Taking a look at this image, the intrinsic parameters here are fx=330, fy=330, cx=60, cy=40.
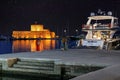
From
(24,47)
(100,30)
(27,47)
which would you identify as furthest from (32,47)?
(100,30)

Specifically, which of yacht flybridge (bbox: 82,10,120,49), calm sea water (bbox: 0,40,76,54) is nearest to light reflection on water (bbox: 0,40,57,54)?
calm sea water (bbox: 0,40,76,54)

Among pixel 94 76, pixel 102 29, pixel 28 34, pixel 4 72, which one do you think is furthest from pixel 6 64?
pixel 28 34

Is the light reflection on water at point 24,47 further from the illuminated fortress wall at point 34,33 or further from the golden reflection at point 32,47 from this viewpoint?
the illuminated fortress wall at point 34,33

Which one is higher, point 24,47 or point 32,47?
point 32,47

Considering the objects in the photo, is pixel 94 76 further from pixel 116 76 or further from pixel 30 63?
pixel 30 63

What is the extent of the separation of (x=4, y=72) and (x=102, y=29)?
13.7 m

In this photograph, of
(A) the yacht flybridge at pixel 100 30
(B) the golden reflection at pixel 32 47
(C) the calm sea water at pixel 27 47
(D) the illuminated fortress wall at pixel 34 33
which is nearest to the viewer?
(A) the yacht flybridge at pixel 100 30

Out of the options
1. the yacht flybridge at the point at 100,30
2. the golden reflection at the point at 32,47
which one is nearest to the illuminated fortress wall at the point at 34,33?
the golden reflection at the point at 32,47

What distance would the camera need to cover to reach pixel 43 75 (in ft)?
48.5

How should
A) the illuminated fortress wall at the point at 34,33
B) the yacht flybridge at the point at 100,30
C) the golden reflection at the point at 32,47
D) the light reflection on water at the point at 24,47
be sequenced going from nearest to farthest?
the yacht flybridge at the point at 100,30 → the golden reflection at the point at 32,47 → the light reflection on water at the point at 24,47 → the illuminated fortress wall at the point at 34,33

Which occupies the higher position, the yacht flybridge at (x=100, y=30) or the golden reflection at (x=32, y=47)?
the yacht flybridge at (x=100, y=30)

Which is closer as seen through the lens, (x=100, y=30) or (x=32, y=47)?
(x=100, y=30)

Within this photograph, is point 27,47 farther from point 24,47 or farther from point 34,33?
point 34,33

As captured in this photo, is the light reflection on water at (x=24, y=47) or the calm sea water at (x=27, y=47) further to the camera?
the light reflection on water at (x=24, y=47)
